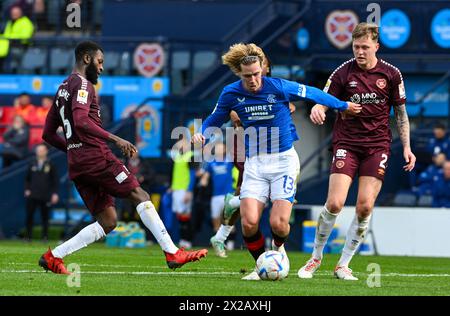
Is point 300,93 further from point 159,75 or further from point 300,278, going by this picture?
point 159,75

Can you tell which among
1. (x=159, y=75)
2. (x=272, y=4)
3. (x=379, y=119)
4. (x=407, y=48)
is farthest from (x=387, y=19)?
(x=379, y=119)

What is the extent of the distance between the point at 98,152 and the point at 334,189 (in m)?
2.43

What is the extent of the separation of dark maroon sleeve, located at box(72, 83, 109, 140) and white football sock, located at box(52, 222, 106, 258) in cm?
104

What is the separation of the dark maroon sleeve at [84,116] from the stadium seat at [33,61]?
15.1m

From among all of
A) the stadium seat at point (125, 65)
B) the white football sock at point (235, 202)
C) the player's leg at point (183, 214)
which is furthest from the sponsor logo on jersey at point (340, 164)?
the stadium seat at point (125, 65)

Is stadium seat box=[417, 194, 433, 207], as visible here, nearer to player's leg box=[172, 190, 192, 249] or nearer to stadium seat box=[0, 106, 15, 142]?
player's leg box=[172, 190, 192, 249]

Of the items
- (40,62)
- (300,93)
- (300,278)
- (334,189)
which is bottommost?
(300,278)

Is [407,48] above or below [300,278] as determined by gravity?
above

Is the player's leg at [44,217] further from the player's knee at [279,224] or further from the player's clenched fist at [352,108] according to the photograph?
the player's clenched fist at [352,108]

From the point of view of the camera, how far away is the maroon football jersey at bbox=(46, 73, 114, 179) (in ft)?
40.3

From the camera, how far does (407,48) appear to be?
83.8 feet

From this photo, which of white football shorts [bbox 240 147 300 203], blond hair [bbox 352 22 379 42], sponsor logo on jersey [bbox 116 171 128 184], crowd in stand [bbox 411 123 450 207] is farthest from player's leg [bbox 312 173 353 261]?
crowd in stand [bbox 411 123 450 207]

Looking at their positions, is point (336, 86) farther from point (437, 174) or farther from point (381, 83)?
point (437, 174)
